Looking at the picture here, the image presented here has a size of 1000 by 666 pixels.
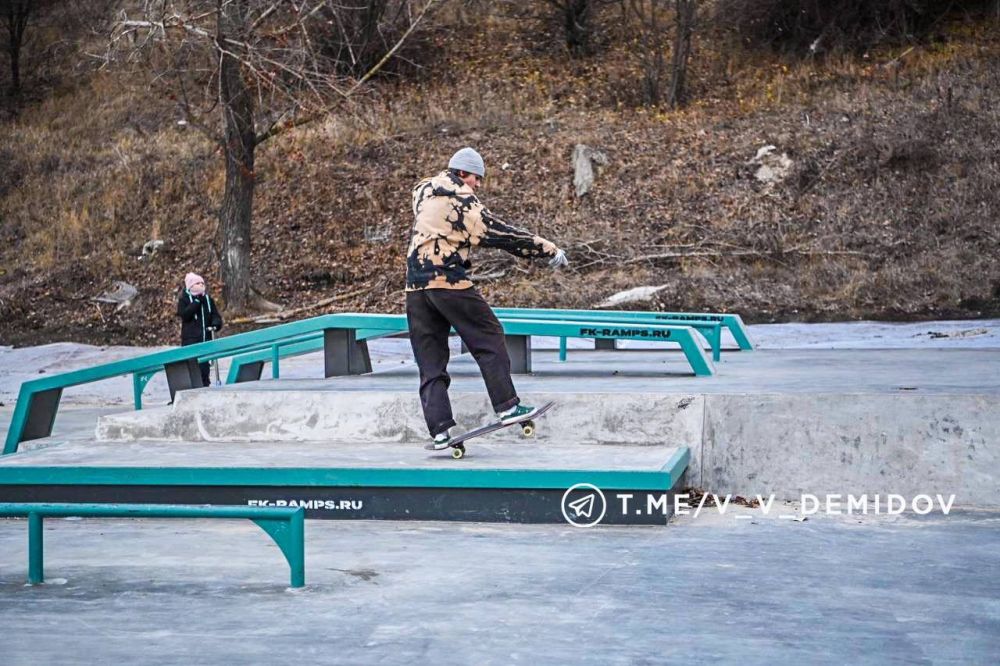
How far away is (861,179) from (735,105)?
4268 millimetres

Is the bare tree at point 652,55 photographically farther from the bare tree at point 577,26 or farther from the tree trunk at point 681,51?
the bare tree at point 577,26

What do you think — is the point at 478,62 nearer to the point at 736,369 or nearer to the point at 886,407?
the point at 736,369

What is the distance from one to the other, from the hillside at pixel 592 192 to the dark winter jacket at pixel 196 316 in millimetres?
7624

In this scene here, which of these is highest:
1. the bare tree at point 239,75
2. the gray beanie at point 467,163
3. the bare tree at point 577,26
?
the bare tree at point 577,26

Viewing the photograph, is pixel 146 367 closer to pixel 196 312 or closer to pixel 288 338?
pixel 288 338

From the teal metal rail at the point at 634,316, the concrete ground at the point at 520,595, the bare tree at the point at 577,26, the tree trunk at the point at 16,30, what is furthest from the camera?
the tree trunk at the point at 16,30

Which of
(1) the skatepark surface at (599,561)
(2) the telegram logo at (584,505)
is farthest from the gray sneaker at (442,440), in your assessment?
(2) the telegram logo at (584,505)

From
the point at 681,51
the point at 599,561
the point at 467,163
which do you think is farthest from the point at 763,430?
the point at 681,51

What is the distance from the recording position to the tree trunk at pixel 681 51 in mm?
28047

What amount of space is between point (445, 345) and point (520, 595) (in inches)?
103

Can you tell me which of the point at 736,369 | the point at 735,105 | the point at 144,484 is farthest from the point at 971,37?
the point at 144,484

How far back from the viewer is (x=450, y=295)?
7.25 m

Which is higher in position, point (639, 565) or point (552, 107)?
point (552, 107)

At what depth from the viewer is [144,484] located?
710cm
